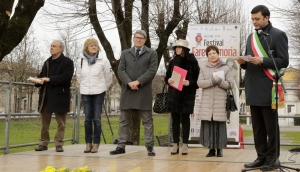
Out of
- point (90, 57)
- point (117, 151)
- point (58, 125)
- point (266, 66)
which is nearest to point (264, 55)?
point (266, 66)

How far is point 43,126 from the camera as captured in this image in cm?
819

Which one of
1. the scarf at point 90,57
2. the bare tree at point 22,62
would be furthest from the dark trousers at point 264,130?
the bare tree at point 22,62

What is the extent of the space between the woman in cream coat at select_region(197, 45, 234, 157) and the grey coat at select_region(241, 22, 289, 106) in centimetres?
140

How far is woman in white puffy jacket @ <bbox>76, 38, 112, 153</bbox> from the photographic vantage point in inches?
305

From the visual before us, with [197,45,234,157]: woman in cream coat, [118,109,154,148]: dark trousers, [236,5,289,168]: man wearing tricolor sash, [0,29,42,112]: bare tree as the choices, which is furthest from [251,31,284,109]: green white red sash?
[0,29,42,112]: bare tree

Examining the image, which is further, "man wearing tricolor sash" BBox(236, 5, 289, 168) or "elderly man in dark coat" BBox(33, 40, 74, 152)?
"elderly man in dark coat" BBox(33, 40, 74, 152)

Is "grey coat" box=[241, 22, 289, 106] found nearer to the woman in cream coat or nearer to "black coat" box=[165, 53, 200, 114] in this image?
the woman in cream coat

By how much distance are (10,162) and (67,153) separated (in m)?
1.29

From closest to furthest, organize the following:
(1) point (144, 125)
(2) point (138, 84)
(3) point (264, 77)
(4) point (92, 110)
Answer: (3) point (264, 77), (2) point (138, 84), (1) point (144, 125), (4) point (92, 110)

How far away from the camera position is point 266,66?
18.5 ft

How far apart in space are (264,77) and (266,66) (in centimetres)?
19

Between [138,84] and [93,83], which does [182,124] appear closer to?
[138,84]

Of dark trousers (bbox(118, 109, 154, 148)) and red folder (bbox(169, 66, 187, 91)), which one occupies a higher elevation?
red folder (bbox(169, 66, 187, 91))

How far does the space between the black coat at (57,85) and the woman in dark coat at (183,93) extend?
1.81 metres
